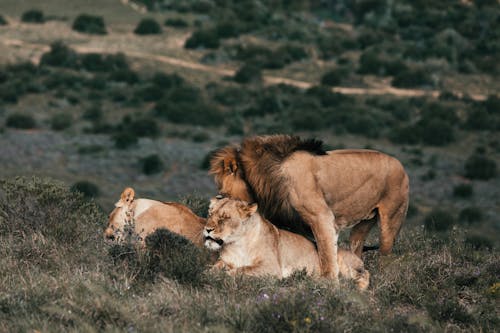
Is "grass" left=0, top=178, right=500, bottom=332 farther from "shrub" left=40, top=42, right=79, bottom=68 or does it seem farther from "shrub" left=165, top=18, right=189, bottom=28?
"shrub" left=165, top=18, right=189, bottom=28

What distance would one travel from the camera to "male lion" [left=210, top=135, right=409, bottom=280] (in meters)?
8.70

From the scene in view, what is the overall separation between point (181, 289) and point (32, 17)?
5954 centimetres

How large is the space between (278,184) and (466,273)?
2.16 meters

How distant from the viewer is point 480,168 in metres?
36.5

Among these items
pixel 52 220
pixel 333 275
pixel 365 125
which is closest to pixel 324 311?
pixel 333 275

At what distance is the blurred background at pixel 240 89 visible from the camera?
115ft

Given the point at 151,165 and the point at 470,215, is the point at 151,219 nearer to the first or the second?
the point at 470,215

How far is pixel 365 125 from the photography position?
146ft

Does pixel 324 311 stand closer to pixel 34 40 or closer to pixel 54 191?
pixel 54 191

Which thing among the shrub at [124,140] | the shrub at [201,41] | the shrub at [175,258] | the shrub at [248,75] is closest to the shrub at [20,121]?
the shrub at [124,140]

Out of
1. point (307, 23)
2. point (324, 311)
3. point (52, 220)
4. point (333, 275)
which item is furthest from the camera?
point (307, 23)

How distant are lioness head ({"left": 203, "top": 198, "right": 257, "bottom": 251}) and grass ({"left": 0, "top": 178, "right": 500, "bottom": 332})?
0.27 metres

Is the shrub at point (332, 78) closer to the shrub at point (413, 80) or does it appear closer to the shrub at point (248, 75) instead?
the shrub at point (413, 80)

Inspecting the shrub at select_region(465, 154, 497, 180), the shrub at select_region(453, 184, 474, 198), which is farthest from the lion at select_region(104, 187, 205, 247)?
the shrub at select_region(465, 154, 497, 180)
